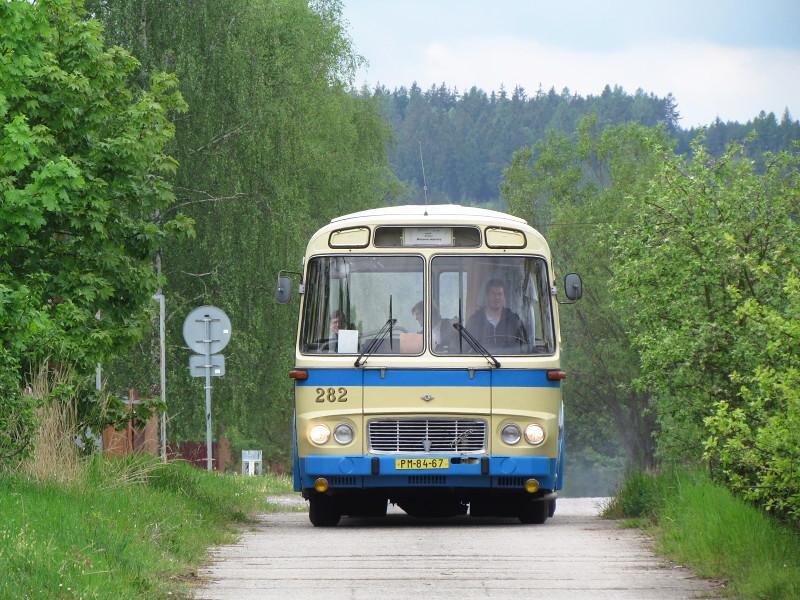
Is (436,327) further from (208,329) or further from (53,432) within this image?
(208,329)

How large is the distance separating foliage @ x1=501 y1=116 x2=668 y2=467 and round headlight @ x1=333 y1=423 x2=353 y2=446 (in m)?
52.1

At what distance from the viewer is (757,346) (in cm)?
1694

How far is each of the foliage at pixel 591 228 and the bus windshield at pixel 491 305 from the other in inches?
2023

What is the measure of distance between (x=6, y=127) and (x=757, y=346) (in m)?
7.86

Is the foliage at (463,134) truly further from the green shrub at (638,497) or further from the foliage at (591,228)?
the green shrub at (638,497)

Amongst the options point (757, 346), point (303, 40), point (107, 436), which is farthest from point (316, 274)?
point (303, 40)

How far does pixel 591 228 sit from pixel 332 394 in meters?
57.6

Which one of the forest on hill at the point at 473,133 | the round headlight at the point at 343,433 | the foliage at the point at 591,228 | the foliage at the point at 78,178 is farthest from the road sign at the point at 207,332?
the forest on hill at the point at 473,133

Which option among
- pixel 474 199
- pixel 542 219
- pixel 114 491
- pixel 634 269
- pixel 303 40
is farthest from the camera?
pixel 474 199

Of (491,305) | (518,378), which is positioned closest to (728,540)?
(518,378)

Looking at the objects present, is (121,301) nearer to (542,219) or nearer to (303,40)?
(303,40)

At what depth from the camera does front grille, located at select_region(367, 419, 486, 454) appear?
16156 millimetres

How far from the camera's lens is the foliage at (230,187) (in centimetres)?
3428

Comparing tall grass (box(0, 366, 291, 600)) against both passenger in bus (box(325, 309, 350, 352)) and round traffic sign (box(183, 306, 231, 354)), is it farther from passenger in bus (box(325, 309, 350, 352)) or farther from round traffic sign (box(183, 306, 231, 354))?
round traffic sign (box(183, 306, 231, 354))
